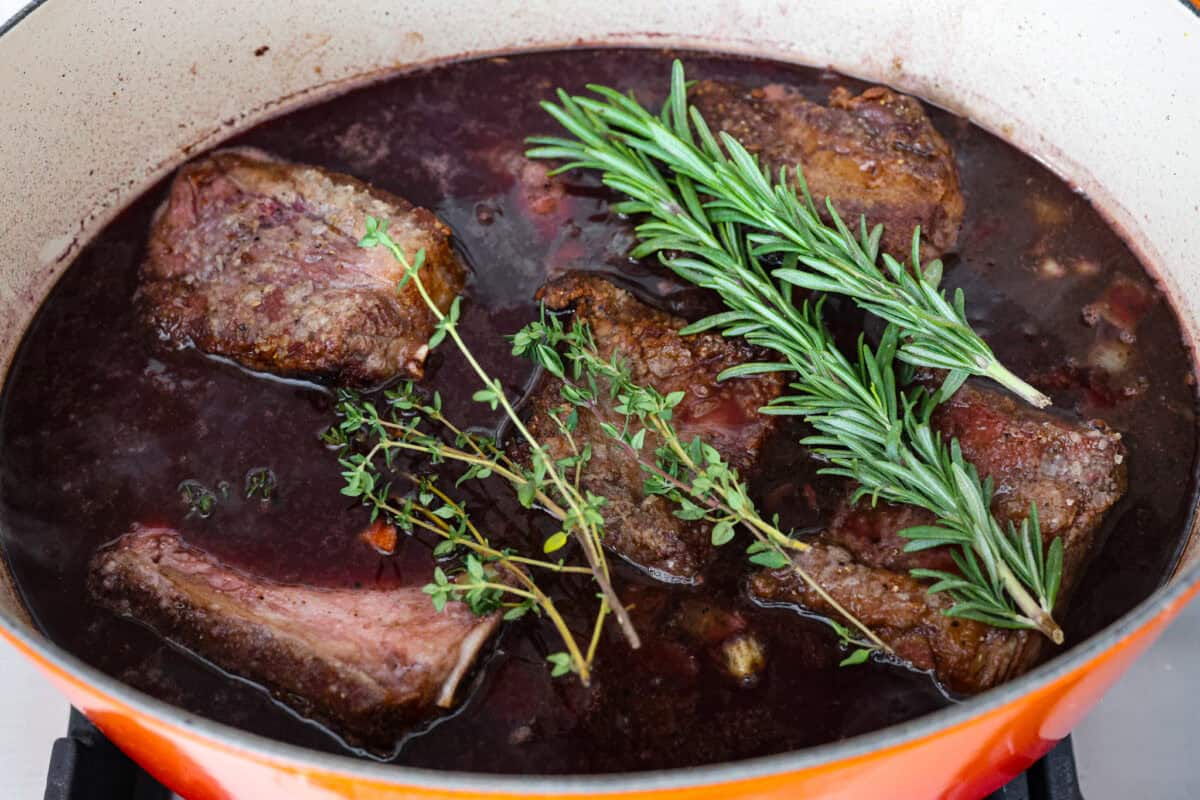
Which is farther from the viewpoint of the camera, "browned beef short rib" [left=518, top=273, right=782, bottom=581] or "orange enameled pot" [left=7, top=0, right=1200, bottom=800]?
"orange enameled pot" [left=7, top=0, right=1200, bottom=800]

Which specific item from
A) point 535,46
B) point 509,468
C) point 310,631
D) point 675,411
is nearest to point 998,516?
point 675,411

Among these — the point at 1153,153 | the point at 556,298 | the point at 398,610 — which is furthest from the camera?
the point at 1153,153

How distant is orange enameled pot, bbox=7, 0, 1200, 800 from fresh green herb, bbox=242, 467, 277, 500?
0.35m

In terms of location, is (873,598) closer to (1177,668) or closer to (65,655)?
(1177,668)

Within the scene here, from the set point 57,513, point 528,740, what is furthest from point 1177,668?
point 57,513

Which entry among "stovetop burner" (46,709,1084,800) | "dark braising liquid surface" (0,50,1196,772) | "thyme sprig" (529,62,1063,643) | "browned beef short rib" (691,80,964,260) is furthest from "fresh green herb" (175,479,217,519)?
"browned beef short rib" (691,80,964,260)

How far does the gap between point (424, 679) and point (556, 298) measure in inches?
24.8

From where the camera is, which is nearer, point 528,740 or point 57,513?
point 528,740

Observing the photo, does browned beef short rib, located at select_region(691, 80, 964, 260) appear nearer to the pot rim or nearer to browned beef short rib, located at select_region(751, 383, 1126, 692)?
browned beef short rib, located at select_region(751, 383, 1126, 692)

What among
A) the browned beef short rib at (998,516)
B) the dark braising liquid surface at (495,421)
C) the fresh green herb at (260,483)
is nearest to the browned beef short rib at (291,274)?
the dark braising liquid surface at (495,421)

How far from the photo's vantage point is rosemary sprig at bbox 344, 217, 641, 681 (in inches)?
55.3

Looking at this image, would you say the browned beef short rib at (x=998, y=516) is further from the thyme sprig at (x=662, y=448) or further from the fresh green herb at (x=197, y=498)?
the fresh green herb at (x=197, y=498)

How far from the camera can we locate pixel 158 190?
6.75ft

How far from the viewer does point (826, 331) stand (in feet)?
5.68
